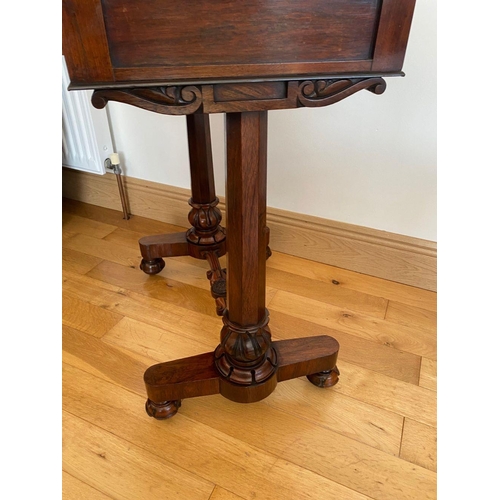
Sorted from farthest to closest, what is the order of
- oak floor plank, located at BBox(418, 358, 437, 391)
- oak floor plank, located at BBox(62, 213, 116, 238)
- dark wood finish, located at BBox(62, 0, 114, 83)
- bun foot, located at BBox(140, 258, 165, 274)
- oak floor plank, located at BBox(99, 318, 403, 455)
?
oak floor plank, located at BBox(62, 213, 116, 238), bun foot, located at BBox(140, 258, 165, 274), oak floor plank, located at BBox(418, 358, 437, 391), oak floor plank, located at BBox(99, 318, 403, 455), dark wood finish, located at BBox(62, 0, 114, 83)

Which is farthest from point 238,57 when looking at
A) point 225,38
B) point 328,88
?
point 328,88

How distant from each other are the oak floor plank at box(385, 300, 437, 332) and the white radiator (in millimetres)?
1090

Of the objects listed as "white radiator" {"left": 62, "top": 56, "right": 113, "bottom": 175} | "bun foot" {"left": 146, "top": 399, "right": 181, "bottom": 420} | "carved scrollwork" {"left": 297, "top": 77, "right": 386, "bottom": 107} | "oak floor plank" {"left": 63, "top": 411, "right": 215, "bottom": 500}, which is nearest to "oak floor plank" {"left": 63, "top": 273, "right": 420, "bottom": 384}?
"bun foot" {"left": 146, "top": 399, "right": 181, "bottom": 420}

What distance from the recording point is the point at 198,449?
857mm

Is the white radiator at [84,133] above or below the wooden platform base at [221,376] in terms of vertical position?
above

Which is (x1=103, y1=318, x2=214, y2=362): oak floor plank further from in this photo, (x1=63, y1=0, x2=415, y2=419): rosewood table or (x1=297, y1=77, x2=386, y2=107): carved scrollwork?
(x1=297, y1=77, x2=386, y2=107): carved scrollwork

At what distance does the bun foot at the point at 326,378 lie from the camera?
0.96 meters

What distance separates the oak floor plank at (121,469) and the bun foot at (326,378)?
0.32 m

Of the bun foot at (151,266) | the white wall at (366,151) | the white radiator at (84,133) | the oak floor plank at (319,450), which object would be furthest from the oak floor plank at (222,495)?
the white radiator at (84,133)

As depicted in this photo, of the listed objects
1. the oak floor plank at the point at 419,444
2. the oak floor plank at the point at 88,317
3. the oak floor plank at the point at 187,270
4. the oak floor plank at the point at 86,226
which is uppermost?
the oak floor plank at the point at 419,444

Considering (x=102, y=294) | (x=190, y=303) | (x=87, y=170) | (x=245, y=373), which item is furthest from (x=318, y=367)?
(x=87, y=170)

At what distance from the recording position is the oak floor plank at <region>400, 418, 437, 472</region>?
83 centimetres

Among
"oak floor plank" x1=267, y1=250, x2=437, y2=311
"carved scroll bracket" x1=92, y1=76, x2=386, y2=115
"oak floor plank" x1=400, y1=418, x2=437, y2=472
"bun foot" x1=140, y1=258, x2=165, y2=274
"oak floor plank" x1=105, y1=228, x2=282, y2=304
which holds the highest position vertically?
"carved scroll bracket" x1=92, y1=76, x2=386, y2=115

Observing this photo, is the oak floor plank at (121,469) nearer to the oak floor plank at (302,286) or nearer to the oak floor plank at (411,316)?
the oak floor plank at (302,286)
